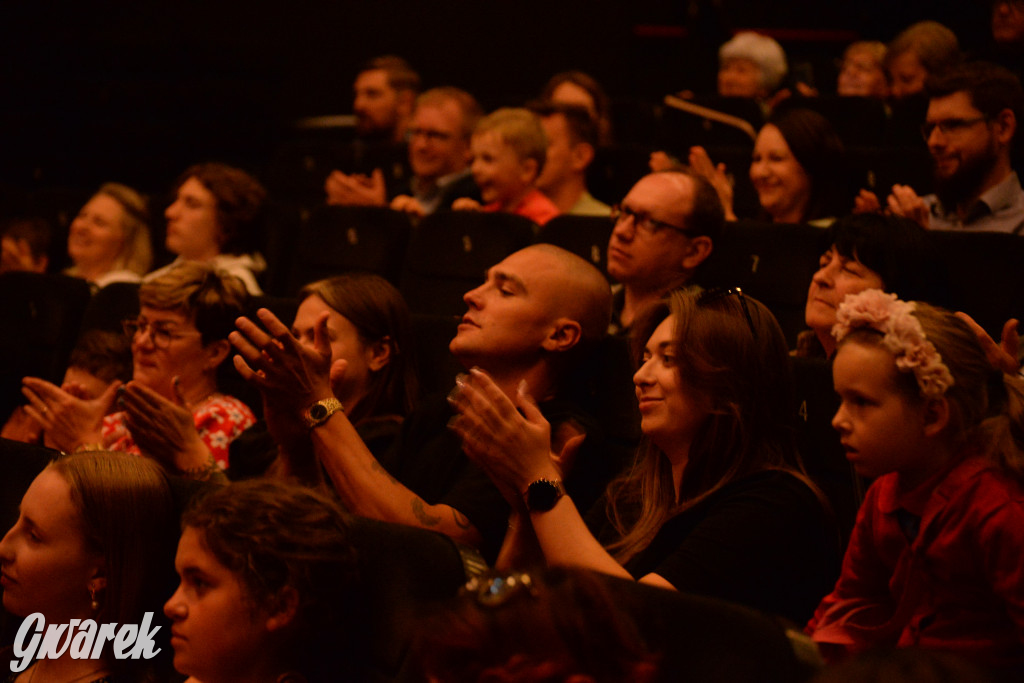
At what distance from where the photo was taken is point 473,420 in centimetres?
159

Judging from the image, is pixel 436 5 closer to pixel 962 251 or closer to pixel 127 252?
pixel 127 252

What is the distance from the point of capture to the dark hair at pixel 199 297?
243cm

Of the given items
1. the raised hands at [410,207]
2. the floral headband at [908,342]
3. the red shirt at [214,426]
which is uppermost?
the floral headband at [908,342]

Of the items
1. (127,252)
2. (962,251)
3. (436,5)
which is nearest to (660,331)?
(962,251)

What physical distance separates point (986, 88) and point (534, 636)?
7.13 ft

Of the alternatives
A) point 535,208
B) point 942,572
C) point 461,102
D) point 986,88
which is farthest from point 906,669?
point 461,102

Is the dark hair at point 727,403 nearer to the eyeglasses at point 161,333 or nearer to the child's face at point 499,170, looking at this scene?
the eyeglasses at point 161,333

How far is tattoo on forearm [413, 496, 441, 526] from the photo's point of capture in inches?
68.5

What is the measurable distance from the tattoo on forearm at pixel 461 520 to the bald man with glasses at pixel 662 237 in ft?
2.61

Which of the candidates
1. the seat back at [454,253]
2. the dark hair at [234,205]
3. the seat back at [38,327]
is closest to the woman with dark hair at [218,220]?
the dark hair at [234,205]

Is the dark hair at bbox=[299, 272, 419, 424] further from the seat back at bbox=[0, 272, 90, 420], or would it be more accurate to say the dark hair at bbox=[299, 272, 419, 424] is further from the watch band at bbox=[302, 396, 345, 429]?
the seat back at bbox=[0, 272, 90, 420]

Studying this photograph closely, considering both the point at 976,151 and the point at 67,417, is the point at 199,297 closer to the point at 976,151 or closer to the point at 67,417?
the point at 67,417

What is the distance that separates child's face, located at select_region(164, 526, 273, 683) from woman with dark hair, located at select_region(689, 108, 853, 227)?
1.95 meters

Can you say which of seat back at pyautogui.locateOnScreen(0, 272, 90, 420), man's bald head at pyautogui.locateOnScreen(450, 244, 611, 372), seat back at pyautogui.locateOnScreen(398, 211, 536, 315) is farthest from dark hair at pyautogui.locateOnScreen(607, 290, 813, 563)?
seat back at pyautogui.locateOnScreen(0, 272, 90, 420)
